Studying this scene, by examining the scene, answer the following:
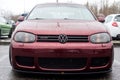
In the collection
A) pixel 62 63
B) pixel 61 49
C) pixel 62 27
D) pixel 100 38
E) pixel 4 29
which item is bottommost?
pixel 62 63

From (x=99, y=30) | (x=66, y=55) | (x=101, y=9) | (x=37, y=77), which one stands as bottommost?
(x=37, y=77)

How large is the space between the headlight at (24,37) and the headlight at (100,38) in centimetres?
91

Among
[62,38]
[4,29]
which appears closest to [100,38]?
[62,38]

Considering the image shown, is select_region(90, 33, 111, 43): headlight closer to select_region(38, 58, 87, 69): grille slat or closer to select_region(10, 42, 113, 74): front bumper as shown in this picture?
Answer: select_region(10, 42, 113, 74): front bumper

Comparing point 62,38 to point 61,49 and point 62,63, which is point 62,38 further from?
point 62,63

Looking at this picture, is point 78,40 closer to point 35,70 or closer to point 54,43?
point 54,43

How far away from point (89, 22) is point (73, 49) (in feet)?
3.24

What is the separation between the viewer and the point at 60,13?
6.59 meters

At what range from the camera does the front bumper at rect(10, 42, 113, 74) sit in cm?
508

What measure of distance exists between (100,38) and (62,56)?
678 millimetres

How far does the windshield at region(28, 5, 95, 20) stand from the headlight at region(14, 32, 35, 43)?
1.16 meters

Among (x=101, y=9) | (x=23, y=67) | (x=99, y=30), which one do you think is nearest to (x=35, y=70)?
(x=23, y=67)

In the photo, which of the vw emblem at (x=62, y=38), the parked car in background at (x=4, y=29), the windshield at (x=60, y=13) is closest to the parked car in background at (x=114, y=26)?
the parked car in background at (x=4, y=29)

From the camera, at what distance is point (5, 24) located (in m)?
18.5
